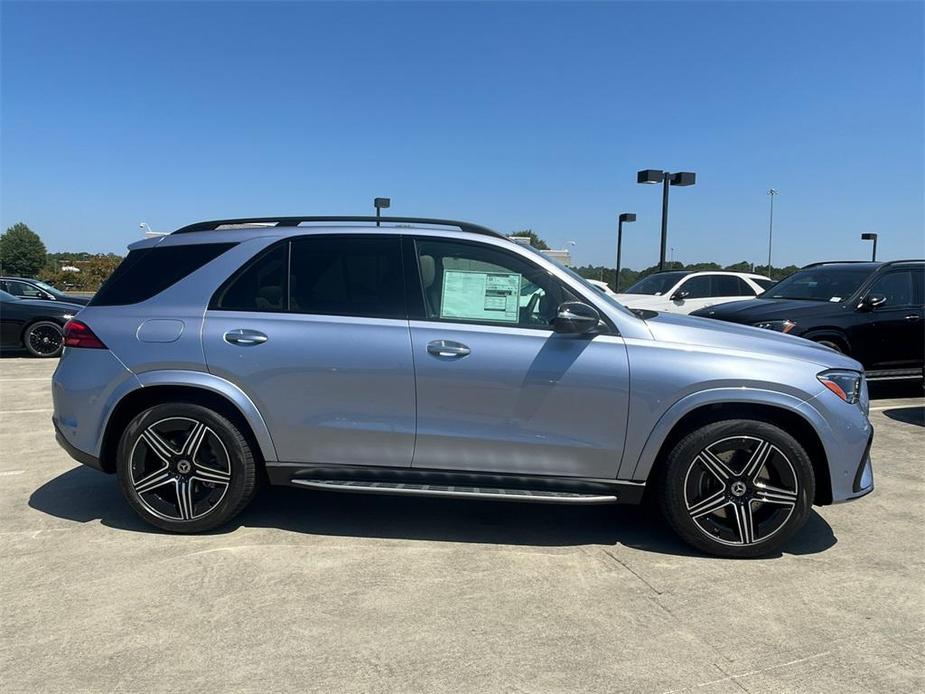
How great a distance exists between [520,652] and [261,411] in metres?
1.95

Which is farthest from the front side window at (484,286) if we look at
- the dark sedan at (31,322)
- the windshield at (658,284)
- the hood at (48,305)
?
the hood at (48,305)

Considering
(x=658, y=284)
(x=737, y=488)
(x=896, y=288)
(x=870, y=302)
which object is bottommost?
(x=737, y=488)

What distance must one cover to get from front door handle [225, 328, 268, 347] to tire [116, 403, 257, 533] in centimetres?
44

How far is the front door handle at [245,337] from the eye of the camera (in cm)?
358

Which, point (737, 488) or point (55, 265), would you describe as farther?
point (55, 265)

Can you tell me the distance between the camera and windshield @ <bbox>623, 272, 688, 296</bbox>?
42.1ft

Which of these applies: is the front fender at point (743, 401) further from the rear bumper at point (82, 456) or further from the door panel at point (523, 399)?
the rear bumper at point (82, 456)

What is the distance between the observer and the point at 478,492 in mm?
3461

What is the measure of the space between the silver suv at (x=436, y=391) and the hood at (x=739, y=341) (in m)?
0.01

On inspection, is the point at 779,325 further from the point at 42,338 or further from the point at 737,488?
the point at 42,338

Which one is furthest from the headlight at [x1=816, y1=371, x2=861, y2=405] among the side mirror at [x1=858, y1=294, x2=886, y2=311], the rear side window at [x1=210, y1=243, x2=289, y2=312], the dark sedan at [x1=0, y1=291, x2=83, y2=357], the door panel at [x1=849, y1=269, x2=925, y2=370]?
the dark sedan at [x1=0, y1=291, x2=83, y2=357]

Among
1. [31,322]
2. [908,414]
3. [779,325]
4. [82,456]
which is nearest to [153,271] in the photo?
[82,456]

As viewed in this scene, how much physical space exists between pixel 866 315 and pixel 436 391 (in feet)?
22.3

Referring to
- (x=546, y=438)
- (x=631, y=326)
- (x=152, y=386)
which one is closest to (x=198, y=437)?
(x=152, y=386)
